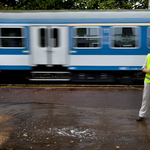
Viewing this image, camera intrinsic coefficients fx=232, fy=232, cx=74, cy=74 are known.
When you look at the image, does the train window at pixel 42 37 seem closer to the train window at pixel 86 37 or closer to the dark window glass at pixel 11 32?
the dark window glass at pixel 11 32

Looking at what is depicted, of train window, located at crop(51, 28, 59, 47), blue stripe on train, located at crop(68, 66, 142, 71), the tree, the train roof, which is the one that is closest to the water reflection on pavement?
blue stripe on train, located at crop(68, 66, 142, 71)

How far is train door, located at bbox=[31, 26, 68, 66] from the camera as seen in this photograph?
9.94 meters

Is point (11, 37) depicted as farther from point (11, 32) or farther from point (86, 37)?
point (86, 37)

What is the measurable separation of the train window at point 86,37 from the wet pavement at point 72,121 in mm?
2441

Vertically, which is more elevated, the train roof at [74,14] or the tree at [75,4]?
the tree at [75,4]

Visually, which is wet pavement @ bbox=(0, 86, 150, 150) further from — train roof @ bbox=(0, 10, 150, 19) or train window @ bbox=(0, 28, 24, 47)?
train roof @ bbox=(0, 10, 150, 19)

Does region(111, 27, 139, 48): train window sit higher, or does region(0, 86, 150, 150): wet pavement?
region(111, 27, 139, 48): train window

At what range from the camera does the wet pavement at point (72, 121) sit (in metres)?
4.14

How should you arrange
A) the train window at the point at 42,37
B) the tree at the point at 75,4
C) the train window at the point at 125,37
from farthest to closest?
the tree at the point at 75,4
the train window at the point at 42,37
the train window at the point at 125,37

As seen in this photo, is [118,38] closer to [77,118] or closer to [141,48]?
[141,48]

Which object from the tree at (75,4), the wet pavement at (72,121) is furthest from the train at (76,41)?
the tree at (75,4)

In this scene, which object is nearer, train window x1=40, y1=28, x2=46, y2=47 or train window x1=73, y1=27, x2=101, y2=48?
train window x1=73, y1=27, x2=101, y2=48

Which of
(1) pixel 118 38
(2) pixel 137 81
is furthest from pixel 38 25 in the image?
(2) pixel 137 81

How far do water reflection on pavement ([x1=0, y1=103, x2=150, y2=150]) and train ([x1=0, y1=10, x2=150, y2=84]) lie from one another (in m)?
3.94
